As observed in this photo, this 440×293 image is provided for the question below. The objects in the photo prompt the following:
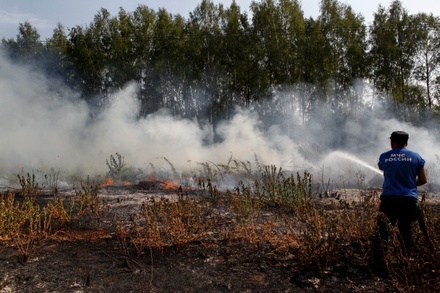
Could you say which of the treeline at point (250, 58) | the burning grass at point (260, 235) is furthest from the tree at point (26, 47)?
the burning grass at point (260, 235)

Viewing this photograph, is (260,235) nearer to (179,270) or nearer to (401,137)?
(179,270)

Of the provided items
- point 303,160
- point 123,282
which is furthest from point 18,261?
point 303,160

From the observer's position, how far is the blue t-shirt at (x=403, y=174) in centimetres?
395

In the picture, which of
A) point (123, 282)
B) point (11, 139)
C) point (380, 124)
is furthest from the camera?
point (380, 124)

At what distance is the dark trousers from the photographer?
3.92 meters

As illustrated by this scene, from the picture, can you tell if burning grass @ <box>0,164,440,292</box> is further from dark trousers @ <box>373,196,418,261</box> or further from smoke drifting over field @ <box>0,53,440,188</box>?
smoke drifting over field @ <box>0,53,440,188</box>

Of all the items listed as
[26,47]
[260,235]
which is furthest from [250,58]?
[260,235]

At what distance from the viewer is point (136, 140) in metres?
17.5

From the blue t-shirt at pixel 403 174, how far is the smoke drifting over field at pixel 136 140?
10418 mm

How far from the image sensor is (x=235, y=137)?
20.5 m

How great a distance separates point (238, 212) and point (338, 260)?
6.65 ft

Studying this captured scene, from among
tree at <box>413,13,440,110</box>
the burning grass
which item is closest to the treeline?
tree at <box>413,13,440,110</box>

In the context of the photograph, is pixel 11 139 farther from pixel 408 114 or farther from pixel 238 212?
pixel 408 114

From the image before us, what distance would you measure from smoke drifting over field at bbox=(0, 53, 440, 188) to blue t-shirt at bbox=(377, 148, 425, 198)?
34.2ft
